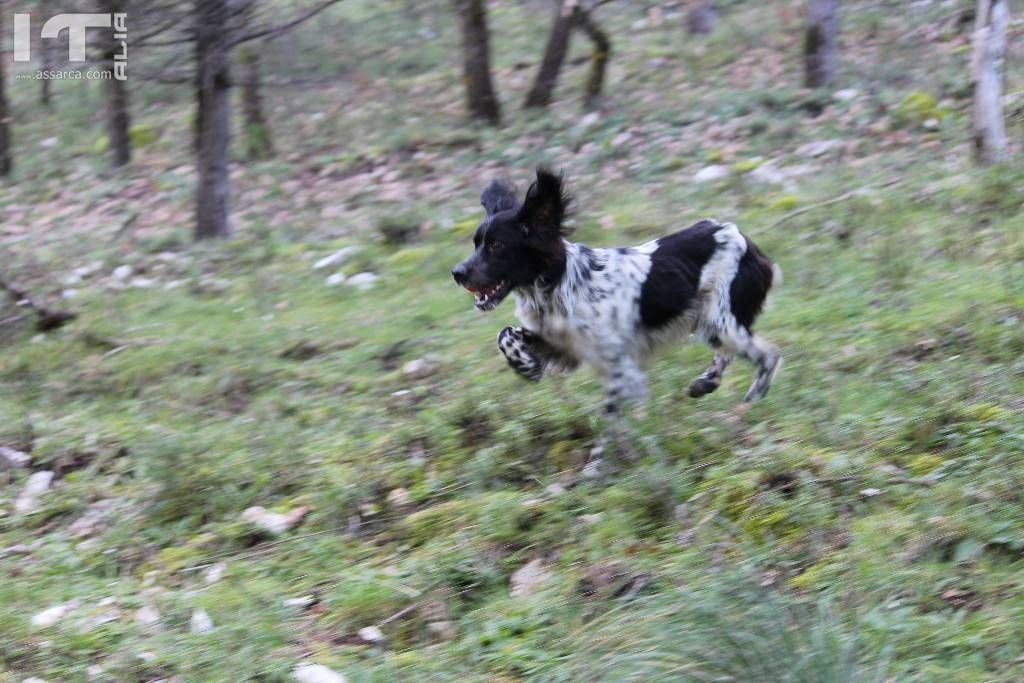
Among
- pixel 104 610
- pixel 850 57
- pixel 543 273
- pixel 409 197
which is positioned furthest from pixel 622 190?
pixel 104 610

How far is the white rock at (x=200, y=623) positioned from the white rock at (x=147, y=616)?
17 cm

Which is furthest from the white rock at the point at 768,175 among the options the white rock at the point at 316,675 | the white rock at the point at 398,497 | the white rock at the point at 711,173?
the white rock at the point at 316,675

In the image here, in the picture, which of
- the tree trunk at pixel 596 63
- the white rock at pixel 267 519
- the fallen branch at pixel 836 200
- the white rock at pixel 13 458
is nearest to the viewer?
the white rock at pixel 267 519

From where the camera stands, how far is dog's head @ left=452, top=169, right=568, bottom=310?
19.7 feet

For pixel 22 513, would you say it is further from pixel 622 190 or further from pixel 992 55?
pixel 992 55

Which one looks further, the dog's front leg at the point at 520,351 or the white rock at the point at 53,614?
the dog's front leg at the point at 520,351

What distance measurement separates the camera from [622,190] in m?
11.7

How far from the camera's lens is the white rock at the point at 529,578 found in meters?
Answer: 4.70

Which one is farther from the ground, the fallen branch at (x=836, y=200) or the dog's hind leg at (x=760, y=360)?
the fallen branch at (x=836, y=200)

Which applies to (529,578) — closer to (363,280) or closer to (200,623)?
(200,623)

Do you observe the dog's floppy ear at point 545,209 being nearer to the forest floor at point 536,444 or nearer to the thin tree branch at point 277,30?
the forest floor at point 536,444

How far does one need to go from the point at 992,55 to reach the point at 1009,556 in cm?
673

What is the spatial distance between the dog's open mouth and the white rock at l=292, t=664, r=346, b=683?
229 cm

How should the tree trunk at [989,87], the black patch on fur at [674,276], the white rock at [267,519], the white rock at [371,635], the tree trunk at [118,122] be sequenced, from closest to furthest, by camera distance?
the white rock at [371,635], the white rock at [267,519], the black patch on fur at [674,276], the tree trunk at [989,87], the tree trunk at [118,122]
